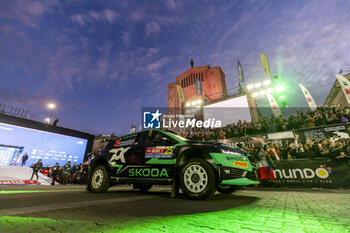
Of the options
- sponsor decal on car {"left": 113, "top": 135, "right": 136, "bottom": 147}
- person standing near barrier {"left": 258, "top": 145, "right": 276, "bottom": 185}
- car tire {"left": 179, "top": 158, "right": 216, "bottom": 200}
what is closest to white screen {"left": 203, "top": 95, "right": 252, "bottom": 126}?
person standing near barrier {"left": 258, "top": 145, "right": 276, "bottom": 185}

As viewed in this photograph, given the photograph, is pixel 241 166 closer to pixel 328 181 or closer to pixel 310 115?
pixel 328 181

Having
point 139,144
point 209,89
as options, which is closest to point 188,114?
point 209,89

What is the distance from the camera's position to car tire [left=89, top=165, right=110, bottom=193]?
4352mm

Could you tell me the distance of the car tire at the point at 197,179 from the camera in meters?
2.90

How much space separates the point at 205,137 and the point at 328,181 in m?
11.4

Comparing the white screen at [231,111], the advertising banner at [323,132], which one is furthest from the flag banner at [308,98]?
the white screen at [231,111]

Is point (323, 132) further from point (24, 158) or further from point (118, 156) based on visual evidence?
point (24, 158)

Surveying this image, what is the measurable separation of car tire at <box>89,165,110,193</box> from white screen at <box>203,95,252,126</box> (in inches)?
748

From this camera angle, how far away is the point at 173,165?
3.44 metres

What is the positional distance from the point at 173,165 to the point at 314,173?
6665 mm

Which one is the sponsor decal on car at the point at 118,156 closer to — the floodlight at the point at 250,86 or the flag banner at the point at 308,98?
the flag banner at the point at 308,98

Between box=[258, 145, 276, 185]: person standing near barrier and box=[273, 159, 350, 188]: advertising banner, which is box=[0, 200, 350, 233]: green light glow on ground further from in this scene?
box=[258, 145, 276, 185]: person standing near barrier

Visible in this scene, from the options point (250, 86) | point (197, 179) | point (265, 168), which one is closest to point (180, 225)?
point (197, 179)

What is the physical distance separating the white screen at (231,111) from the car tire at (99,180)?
19.0 meters
